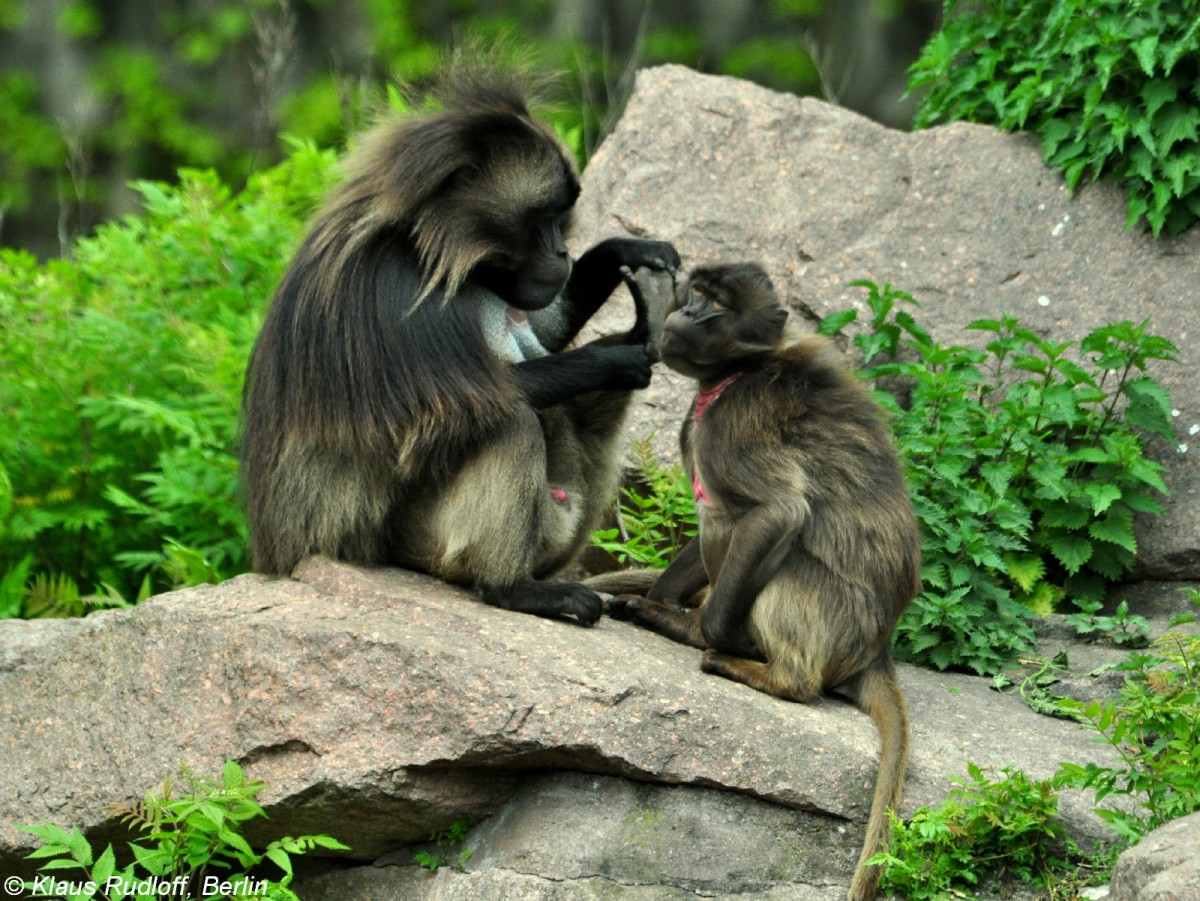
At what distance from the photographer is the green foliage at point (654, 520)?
6.15 meters

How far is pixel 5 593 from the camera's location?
647cm

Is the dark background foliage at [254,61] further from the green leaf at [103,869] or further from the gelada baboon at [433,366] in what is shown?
the green leaf at [103,869]

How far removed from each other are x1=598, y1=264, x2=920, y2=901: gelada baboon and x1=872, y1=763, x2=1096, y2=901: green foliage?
0.39 meters

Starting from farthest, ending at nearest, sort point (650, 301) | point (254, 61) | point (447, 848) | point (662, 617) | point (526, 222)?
point (254, 61) → point (650, 301) → point (662, 617) → point (526, 222) → point (447, 848)

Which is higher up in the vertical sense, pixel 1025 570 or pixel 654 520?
pixel 1025 570

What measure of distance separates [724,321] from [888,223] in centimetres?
263

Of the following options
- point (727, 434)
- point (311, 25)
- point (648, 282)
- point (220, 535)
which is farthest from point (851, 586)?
point (311, 25)

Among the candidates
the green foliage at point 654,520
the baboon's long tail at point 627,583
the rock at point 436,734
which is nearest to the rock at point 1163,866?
the rock at point 436,734

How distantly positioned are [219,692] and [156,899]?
0.65m

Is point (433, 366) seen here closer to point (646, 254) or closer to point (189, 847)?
point (646, 254)

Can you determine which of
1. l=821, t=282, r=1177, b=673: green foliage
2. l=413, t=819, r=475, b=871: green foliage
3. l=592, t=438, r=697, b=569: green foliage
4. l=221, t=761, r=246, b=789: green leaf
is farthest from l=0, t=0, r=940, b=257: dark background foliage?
l=221, t=761, r=246, b=789: green leaf

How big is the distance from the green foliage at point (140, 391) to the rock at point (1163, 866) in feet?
12.9

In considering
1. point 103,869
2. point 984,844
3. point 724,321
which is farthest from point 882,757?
point 103,869

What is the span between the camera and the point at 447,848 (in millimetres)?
4477
